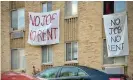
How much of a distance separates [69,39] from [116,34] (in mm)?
3563

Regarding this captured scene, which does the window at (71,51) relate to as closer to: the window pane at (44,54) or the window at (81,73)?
the window pane at (44,54)

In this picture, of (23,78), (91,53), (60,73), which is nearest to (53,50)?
(91,53)

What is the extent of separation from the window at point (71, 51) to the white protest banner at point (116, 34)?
8.64ft

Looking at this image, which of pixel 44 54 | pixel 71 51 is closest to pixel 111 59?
pixel 71 51

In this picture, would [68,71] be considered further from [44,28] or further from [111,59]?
[44,28]

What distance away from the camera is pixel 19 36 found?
26.0 meters

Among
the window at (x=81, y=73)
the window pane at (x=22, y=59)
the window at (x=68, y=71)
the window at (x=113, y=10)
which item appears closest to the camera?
the window at (x=81, y=73)

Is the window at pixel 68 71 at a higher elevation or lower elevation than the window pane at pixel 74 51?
lower

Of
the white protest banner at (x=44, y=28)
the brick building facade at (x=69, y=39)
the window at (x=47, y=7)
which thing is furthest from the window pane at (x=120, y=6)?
the window at (x=47, y=7)

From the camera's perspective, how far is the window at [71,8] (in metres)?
22.3

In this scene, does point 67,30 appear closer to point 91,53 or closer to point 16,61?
Result: point 91,53

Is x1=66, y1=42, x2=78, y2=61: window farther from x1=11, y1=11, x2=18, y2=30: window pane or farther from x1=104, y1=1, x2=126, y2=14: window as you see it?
x1=11, y1=11, x2=18, y2=30: window pane

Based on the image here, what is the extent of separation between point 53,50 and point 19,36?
12.4ft

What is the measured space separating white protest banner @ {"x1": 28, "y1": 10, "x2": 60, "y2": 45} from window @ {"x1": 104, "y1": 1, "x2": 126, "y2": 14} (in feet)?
11.8
